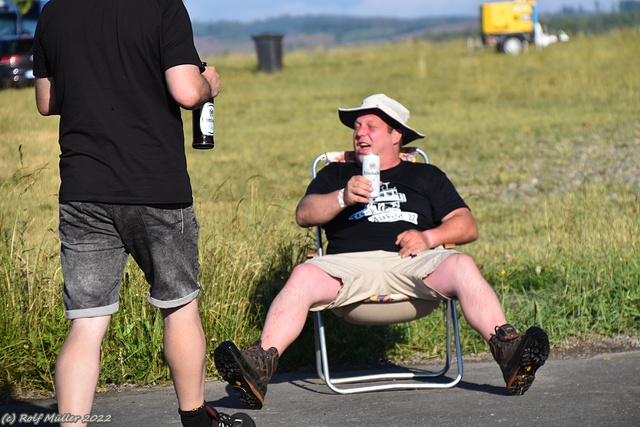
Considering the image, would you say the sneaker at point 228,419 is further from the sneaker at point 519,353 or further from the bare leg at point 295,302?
the sneaker at point 519,353

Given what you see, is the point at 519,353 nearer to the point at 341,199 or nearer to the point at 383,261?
the point at 383,261

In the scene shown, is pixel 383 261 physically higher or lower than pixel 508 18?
lower

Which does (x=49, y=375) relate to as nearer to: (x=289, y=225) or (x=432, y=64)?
(x=289, y=225)

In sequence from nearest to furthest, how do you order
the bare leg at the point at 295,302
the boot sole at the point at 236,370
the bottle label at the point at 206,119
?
the bottle label at the point at 206,119 → the boot sole at the point at 236,370 → the bare leg at the point at 295,302

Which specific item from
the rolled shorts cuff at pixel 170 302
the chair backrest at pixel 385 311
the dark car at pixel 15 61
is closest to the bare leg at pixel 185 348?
the rolled shorts cuff at pixel 170 302

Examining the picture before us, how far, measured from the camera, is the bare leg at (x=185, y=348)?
370 cm

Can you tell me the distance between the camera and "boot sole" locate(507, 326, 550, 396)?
438 cm

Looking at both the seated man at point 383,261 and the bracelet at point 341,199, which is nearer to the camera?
the seated man at point 383,261

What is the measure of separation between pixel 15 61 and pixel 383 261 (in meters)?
20.5

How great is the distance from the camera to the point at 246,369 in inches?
170

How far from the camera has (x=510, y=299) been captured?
606cm

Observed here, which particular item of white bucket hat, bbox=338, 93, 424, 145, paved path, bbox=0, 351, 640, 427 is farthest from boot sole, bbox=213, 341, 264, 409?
white bucket hat, bbox=338, 93, 424, 145

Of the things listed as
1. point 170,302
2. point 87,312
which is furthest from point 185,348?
point 87,312

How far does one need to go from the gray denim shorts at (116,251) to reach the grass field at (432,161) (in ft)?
5.13
